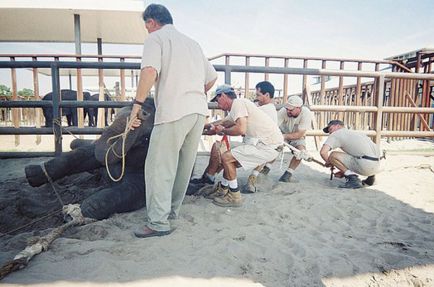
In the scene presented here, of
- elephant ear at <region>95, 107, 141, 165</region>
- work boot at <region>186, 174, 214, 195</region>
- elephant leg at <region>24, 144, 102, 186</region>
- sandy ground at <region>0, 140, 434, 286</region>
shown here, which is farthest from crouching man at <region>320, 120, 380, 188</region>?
elephant leg at <region>24, 144, 102, 186</region>

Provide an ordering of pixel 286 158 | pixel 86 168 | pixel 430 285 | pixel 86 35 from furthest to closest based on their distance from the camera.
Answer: pixel 86 35 → pixel 286 158 → pixel 86 168 → pixel 430 285

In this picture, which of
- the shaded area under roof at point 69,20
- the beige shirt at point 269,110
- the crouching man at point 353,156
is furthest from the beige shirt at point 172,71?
the shaded area under roof at point 69,20

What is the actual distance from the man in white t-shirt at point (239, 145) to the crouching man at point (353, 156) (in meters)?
0.76

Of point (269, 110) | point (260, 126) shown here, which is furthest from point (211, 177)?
point (269, 110)

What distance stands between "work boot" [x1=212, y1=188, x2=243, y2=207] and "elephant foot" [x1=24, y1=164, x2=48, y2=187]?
1.69 m

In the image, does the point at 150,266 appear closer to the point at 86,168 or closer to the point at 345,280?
the point at 345,280

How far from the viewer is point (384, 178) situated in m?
4.14

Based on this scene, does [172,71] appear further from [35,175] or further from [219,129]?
[35,175]

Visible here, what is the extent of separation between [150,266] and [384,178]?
11.4 ft

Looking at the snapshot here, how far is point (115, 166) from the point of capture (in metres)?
3.09

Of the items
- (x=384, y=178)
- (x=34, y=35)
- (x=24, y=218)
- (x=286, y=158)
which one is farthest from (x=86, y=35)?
(x=384, y=178)

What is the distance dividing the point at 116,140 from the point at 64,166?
713mm

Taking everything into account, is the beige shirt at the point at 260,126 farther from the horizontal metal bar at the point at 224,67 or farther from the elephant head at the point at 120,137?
the horizontal metal bar at the point at 224,67

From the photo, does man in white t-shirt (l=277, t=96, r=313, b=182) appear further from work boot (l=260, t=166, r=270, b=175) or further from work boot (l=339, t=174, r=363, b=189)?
work boot (l=339, t=174, r=363, b=189)
